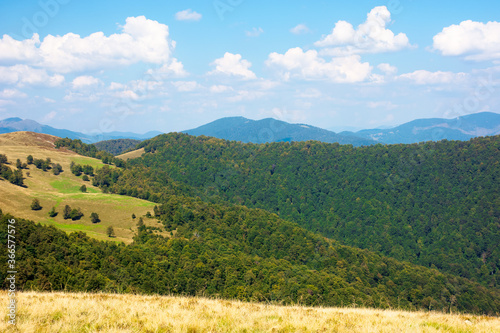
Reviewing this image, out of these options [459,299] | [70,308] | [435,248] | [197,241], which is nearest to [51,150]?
[197,241]

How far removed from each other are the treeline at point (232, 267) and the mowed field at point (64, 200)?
30.0ft

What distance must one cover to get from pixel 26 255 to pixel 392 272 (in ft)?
325

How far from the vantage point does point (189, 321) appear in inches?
361

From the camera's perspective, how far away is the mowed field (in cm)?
7100

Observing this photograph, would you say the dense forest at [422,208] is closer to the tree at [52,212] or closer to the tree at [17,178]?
the tree at [17,178]

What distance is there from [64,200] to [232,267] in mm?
53103

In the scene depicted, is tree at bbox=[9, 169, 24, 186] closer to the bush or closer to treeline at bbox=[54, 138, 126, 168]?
the bush

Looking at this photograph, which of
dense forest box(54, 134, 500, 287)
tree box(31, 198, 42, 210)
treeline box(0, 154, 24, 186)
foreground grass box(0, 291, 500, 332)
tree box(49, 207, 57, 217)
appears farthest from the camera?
dense forest box(54, 134, 500, 287)

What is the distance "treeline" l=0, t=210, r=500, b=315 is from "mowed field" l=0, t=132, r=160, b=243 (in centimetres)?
913

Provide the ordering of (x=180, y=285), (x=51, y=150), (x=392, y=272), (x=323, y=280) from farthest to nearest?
(x=51, y=150)
(x=392, y=272)
(x=323, y=280)
(x=180, y=285)

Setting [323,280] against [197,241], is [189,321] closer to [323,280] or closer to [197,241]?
[323,280]

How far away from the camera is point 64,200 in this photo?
271ft

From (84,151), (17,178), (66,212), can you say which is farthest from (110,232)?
(84,151)

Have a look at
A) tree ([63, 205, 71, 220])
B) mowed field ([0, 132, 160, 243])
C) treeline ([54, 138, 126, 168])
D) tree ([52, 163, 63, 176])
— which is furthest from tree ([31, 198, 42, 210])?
treeline ([54, 138, 126, 168])
